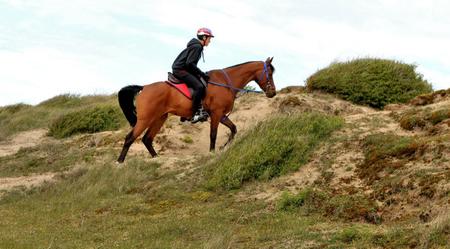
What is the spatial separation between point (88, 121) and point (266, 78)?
11.0 meters

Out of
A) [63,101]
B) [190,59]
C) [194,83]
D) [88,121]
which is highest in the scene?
[190,59]

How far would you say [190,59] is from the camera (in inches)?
617

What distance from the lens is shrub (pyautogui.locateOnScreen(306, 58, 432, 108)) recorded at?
795 inches

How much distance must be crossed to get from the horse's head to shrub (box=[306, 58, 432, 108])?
4.21 m

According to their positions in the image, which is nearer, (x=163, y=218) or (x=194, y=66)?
(x=163, y=218)

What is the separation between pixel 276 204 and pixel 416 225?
3.00 m

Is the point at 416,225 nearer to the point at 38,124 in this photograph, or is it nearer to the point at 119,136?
the point at 119,136

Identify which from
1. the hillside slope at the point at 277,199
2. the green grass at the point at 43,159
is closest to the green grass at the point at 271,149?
the hillside slope at the point at 277,199

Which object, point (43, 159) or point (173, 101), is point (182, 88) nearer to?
point (173, 101)

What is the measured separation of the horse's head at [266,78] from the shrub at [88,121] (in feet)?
32.5

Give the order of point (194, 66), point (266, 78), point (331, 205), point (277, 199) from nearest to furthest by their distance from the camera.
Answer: point (331, 205), point (277, 199), point (194, 66), point (266, 78)

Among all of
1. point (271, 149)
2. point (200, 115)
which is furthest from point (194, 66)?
point (271, 149)

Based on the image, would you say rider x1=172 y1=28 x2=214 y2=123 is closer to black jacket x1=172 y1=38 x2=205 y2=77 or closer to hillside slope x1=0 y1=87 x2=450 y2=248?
black jacket x1=172 y1=38 x2=205 y2=77

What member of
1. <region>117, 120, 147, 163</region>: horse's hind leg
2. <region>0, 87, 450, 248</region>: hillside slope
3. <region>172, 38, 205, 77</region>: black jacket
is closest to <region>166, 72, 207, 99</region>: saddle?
<region>172, 38, 205, 77</region>: black jacket
